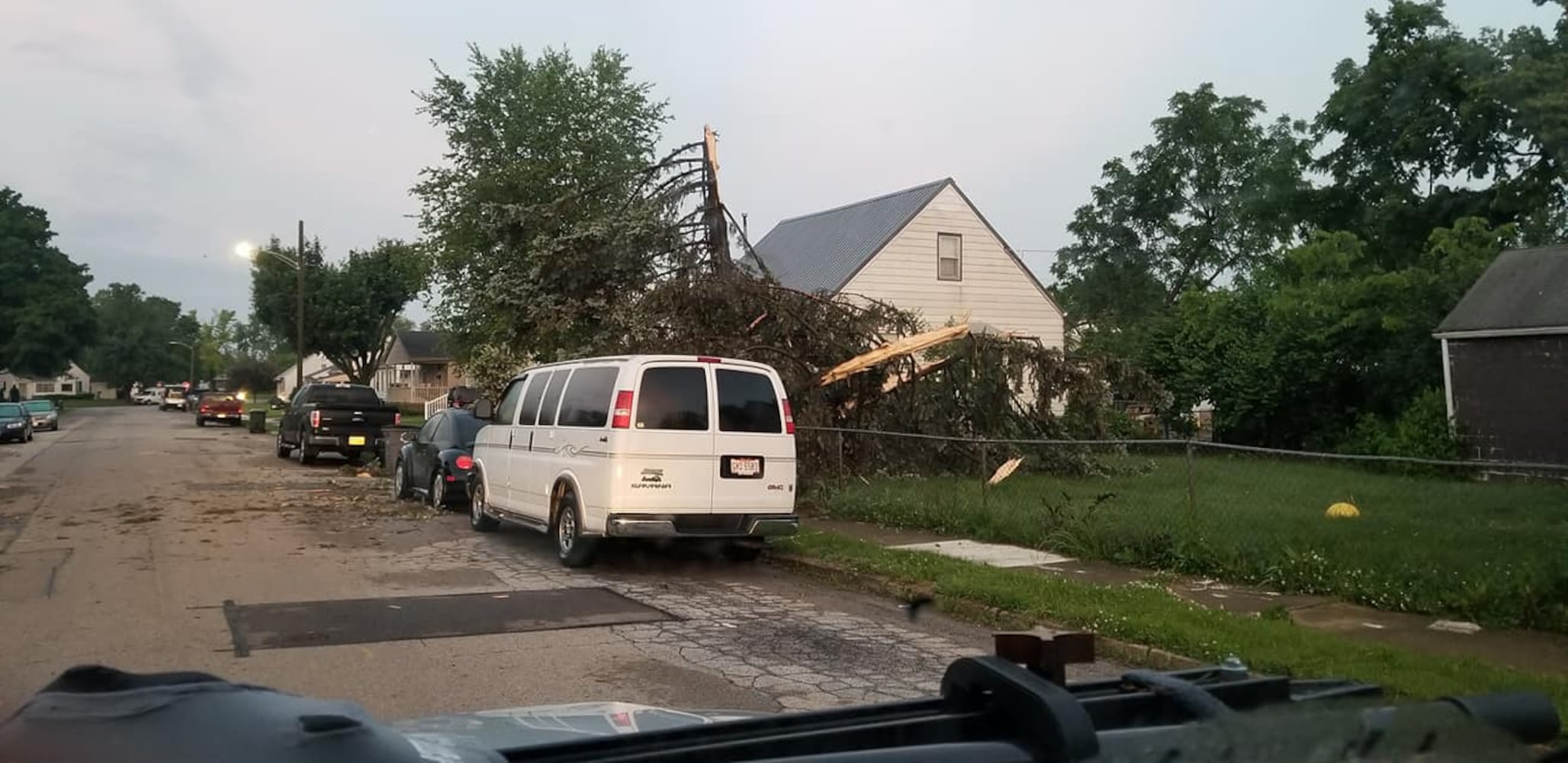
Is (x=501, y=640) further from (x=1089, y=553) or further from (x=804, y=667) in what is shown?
(x=1089, y=553)

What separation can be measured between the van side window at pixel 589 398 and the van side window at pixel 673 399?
1.16 ft

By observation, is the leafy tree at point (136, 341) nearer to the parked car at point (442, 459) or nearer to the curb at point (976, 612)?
the parked car at point (442, 459)

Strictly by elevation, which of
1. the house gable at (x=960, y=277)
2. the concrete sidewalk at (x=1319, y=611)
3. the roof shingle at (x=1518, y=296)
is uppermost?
the house gable at (x=960, y=277)

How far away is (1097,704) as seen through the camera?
95.1 inches

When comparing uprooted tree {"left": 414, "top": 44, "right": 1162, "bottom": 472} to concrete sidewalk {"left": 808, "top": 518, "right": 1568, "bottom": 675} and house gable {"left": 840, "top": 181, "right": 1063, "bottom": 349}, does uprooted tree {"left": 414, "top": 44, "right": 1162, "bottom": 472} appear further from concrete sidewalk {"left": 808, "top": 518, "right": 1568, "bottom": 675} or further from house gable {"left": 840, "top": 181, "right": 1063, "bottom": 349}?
house gable {"left": 840, "top": 181, "right": 1063, "bottom": 349}

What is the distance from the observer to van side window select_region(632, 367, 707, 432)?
11.4m

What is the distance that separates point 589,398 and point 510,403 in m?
2.46

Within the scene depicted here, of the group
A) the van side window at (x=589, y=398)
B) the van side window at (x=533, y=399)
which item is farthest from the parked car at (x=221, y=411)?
the van side window at (x=589, y=398)

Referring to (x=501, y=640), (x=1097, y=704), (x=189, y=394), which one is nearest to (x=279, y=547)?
(x=501, y=640)

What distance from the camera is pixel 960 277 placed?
34.5 m

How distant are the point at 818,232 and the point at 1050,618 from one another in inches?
→ 1200

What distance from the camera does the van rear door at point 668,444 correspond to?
1129 cm

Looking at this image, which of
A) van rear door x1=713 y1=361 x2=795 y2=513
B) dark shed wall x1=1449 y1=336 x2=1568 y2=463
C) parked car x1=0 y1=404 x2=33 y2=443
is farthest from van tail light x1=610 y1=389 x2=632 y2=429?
parked car x1=0 y1=404 x2=33 y2=443

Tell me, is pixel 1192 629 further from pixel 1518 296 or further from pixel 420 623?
pixel 1518 296
